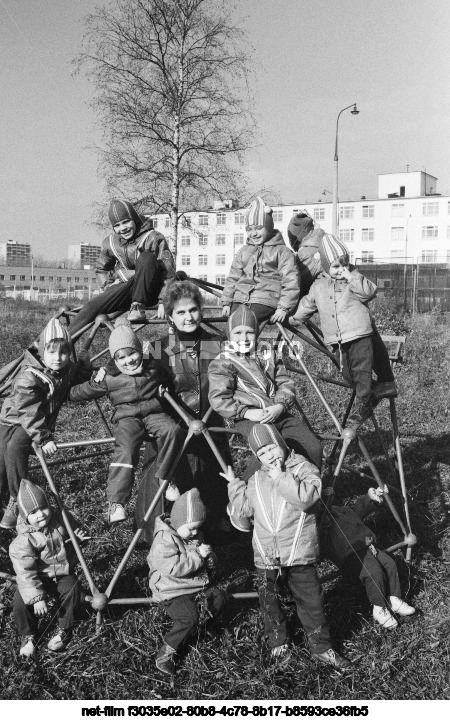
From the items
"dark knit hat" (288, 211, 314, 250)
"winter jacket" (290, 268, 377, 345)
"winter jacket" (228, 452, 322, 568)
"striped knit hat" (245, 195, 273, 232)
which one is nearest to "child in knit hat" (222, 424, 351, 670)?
"winter jacket" (228, 452, 322, 568)

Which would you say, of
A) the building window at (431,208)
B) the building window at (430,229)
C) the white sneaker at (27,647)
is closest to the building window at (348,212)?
the building window at (431,208)

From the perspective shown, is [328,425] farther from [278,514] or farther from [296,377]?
[278,514]

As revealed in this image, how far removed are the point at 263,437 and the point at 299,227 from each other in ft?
8.48

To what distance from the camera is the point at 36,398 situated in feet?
13.6

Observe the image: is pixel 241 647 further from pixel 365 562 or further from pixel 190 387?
pixel 190 387

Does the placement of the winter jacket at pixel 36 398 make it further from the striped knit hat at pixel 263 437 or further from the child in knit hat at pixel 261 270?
the child in knit hat at pixel 261 270

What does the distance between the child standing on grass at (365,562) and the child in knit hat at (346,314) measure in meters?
0.92

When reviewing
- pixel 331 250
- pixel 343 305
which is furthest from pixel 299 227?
pixel 343 305

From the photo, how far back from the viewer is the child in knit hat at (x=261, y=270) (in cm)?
500

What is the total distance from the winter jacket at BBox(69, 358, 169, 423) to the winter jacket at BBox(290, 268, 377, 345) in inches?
48.8

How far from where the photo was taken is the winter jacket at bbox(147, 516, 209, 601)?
3.73 meters

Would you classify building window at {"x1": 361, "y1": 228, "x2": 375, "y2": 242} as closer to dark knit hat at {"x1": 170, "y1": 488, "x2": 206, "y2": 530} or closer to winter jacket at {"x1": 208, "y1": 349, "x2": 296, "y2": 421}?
winter jacket at {"x1": 208, "y1": 349, "x2": 296, "y2": 421}
